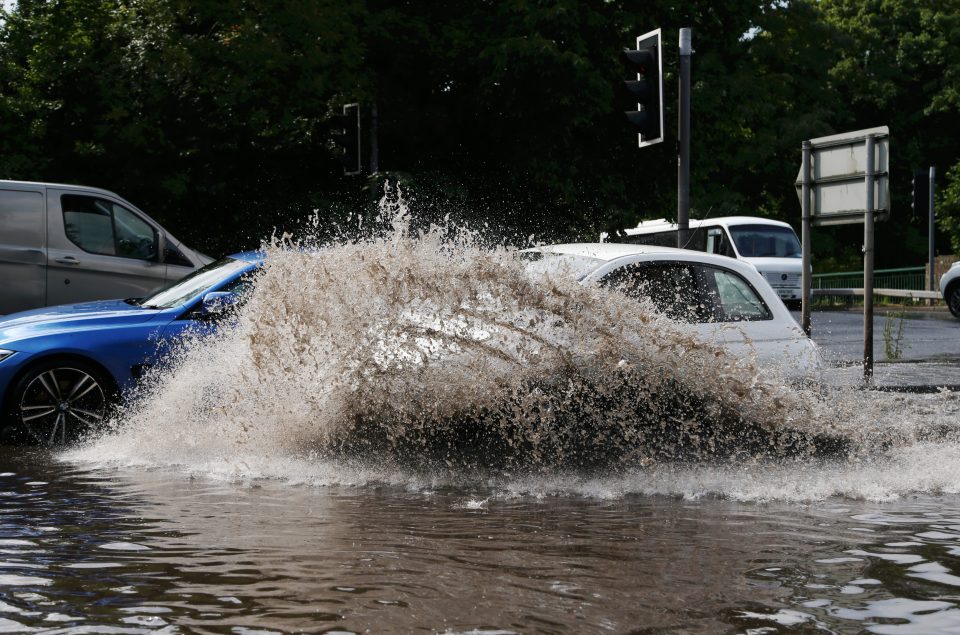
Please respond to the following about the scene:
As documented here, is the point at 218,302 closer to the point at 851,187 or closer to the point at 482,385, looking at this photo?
the point at 482,385

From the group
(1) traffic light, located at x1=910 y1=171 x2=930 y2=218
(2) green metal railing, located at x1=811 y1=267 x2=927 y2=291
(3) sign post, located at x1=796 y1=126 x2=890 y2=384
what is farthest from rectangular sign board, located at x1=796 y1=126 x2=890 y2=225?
(2) green metal railing, located at x1=811 y1=267 x2=927 y2=291

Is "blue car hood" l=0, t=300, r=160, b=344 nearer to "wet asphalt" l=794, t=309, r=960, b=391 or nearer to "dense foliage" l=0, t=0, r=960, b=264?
"wet asphalt" l=794, t=309, r=960, b=391

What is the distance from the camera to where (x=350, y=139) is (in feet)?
56.8

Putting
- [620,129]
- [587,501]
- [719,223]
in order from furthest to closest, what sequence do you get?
[719,223] < [620,129] < [587,501]

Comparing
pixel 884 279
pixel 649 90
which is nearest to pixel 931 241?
pixel 884 279

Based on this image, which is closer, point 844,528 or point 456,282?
point 844,528

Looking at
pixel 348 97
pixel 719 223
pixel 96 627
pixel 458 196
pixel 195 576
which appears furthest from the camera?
pixel 719 223

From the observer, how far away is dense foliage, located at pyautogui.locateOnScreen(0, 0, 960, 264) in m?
18.9

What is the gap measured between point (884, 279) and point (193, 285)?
34498 mm

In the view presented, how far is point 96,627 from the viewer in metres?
4.43

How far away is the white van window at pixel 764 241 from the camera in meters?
33.5

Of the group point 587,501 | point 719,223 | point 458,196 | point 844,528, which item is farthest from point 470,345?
point 719,223

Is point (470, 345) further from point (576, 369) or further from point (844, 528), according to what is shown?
point (844, 528)

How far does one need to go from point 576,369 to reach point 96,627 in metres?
3.87
